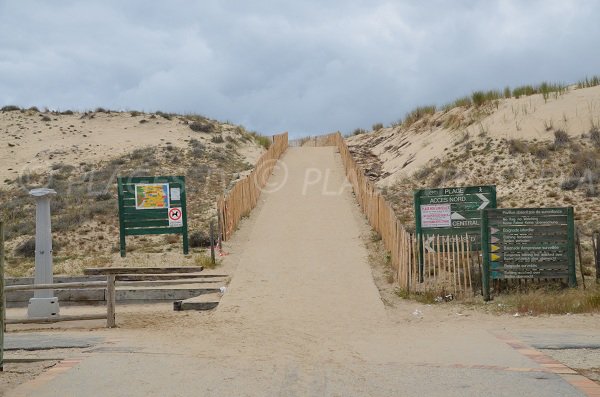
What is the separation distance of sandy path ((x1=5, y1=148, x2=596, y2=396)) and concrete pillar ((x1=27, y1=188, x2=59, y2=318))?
245 cm

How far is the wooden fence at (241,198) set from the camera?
21688 millimetres

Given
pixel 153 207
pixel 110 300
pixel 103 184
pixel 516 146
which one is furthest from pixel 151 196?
pixel 516 146

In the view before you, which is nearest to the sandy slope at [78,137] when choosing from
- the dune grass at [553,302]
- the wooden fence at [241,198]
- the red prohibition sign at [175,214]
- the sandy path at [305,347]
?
the wooden fence at [241,198]

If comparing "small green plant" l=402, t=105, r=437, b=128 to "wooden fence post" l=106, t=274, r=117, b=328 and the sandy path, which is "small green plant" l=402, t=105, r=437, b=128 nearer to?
the sandy path

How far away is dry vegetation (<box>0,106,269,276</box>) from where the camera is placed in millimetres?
23031

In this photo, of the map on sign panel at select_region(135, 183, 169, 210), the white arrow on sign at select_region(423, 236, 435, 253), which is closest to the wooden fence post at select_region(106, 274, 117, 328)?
the white arrow on sign at select_region(423, 236, 435, 253)

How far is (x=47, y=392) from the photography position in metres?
7.38

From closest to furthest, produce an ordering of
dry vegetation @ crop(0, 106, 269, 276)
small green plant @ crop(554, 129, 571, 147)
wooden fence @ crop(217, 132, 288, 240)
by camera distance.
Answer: wooden fence @ crop(217, 132, 288, 240) < dry vegetation @ crop(0, 106, 269, 276) < small green plant @ crop(554, 129, 571, 147)

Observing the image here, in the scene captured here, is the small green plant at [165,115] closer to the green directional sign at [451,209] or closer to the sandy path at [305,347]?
the sandy path at [305,347]

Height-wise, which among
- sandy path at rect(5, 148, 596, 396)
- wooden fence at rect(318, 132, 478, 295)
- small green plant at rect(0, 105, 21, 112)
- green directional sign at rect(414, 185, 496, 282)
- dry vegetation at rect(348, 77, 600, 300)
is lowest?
sandy path at rect(5, 148, 596, 396)

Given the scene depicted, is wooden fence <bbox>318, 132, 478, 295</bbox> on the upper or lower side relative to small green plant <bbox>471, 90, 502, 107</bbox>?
lower

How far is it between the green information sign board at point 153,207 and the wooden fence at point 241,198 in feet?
4.03

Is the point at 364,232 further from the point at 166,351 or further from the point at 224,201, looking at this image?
the point at 166,351

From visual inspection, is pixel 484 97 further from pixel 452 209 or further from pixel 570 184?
pixel 452 209
